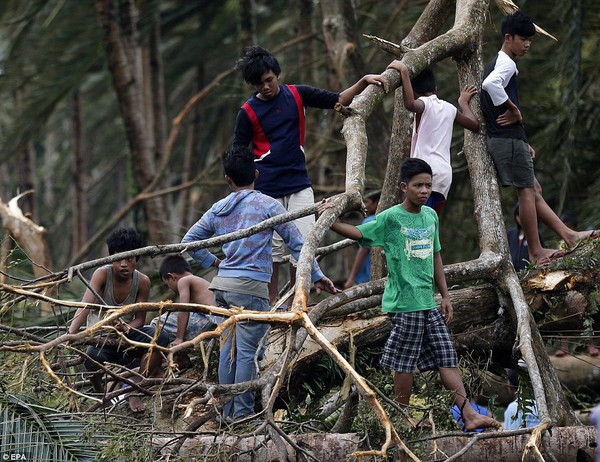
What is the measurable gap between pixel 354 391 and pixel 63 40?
9.48 m

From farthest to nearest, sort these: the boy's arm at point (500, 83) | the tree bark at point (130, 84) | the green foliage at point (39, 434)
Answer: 1. the tree bark at point (130, 84)
2. the boy's arm at point (500, 83)
3. the green foliage at point (39, 434)

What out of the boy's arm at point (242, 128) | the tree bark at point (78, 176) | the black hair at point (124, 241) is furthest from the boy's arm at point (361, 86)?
the tree bark at point (78, 176)

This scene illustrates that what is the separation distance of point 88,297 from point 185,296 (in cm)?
62

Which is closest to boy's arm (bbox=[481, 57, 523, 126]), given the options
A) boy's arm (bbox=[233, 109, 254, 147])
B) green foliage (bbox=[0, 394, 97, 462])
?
boy's arm (bbox=[233, 109, 254, 147])

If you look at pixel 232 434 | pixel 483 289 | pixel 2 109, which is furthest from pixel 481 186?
pixel 2 109

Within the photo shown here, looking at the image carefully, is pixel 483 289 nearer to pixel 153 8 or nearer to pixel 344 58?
pixel 344 58

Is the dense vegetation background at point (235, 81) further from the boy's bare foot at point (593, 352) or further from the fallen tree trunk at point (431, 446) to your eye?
the fallen tree trunk at point (431, 446)

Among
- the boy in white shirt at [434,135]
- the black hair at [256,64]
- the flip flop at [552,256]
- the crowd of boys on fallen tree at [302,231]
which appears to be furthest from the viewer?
the flip flop at [552,256]

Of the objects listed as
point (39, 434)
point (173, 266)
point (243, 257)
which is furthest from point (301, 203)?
point (39, 434)

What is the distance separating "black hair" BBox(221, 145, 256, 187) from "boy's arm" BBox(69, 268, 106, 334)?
1020mm

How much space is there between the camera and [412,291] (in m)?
5.92

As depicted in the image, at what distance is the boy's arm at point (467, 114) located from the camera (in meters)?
7.11

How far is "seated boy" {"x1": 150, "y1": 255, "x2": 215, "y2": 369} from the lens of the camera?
6.77 metres

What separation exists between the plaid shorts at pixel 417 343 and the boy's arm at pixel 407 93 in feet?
4.40
